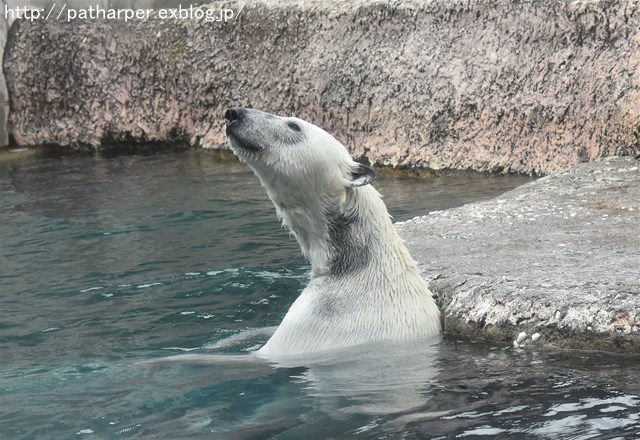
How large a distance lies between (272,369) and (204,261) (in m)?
2.47

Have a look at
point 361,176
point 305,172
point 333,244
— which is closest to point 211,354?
point 333,244

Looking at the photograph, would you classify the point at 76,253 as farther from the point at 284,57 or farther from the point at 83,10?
the point at 83,10

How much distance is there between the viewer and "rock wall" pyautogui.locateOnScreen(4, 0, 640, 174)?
810cm

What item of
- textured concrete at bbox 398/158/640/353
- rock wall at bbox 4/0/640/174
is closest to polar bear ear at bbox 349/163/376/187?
textured concrete at bbox 398/158/640/353

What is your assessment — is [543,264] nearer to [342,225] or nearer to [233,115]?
[342,225]

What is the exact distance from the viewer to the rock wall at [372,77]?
319 inches

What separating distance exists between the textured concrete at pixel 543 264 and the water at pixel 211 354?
0.37 ft

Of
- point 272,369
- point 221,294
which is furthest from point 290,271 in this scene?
point 272,369

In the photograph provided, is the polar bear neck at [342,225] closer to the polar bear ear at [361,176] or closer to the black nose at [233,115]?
the polar bear ear at [361,176]

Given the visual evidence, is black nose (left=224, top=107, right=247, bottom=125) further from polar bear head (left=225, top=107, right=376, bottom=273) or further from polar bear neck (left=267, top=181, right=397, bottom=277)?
polar bear neck (left=267, top=181, right=397, bottom=277)

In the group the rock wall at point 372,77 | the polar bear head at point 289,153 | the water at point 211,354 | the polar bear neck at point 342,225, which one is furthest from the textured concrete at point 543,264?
the rock wall at point 372,77

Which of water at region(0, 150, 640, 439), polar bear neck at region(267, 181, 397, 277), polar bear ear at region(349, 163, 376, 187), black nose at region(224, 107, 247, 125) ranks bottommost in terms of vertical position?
water at region(0, 150, 640, 439)

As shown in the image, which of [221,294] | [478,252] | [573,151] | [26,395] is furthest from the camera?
[573,151]

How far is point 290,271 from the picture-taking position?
6.35 metres
